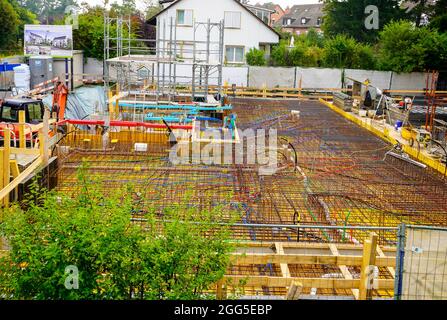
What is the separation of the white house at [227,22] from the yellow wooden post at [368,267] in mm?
29399

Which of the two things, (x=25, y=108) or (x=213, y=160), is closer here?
(x=213, y=160)

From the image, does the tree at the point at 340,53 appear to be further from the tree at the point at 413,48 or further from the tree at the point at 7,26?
the tree at the point at 7,26

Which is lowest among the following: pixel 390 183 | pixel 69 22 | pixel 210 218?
pixel 390 183

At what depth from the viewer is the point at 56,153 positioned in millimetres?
12648

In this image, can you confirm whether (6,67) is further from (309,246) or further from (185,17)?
(309,246)

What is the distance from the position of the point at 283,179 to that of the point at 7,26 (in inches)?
1283

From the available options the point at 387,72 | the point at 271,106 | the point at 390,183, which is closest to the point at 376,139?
the point at 390,183

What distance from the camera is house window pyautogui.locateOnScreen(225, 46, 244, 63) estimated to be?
35.7 meters

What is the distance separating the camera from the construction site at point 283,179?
21.7 ft

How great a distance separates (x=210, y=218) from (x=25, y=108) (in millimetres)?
11644

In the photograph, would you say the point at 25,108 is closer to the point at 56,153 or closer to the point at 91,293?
the point at 56,153

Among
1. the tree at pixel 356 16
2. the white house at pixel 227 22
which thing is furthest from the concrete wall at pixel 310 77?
the tree at pixel 356 16

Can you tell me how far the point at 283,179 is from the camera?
39.4 feet

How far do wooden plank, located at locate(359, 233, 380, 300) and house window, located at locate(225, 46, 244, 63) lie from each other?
1177 inches
